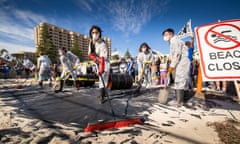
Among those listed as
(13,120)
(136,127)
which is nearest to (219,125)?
(136,127)

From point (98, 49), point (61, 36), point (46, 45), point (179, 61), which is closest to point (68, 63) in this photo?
point (98, 49)

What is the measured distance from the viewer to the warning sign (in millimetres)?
1863

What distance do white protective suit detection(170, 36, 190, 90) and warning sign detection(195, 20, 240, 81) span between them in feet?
1.58

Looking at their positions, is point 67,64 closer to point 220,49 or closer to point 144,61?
point 144,61

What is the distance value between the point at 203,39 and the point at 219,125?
4.81 ft

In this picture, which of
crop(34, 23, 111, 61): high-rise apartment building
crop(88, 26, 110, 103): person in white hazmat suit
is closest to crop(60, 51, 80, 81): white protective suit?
crop(88, 26, 110, 103): person in white hazmat suit

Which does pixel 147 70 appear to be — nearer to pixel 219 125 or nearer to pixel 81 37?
pixel 219 125

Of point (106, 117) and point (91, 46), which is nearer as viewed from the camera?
point (106, 117)

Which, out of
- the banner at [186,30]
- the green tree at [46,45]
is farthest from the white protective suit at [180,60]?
the green tree at [46,45]

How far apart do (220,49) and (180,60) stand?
80 cm

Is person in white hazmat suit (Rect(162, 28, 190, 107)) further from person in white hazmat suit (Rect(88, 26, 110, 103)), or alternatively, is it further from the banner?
the banner

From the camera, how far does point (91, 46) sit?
3121mm

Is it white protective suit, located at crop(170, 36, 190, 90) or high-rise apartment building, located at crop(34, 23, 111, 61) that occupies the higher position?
high-rise apartment building, located at crop(34, 23, 111, 61)

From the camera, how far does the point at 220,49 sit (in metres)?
1.98
